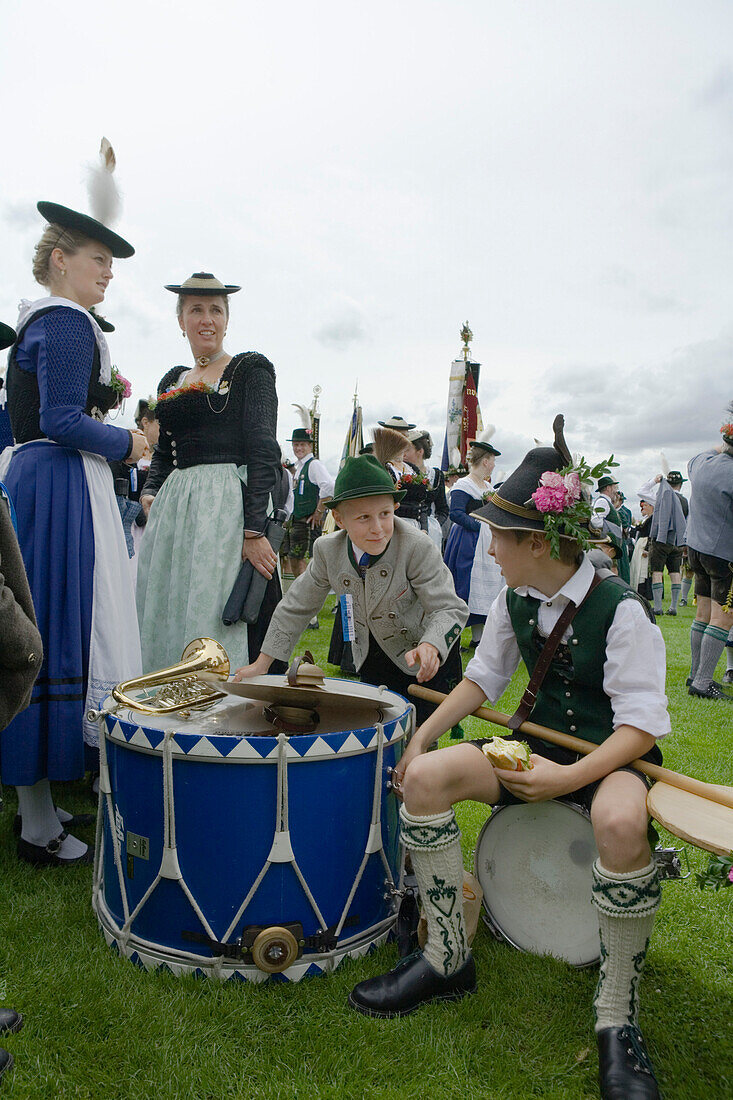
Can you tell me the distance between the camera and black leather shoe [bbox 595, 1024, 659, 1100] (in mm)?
1571

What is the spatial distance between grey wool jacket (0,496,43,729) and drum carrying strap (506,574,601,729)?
4.06 feet

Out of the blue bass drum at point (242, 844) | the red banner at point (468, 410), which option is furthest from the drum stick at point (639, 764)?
the red banner at point (468, 410)

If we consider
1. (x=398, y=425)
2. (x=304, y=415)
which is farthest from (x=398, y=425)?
(x=304, y=415)

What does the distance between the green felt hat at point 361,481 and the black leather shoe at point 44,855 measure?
154 cm

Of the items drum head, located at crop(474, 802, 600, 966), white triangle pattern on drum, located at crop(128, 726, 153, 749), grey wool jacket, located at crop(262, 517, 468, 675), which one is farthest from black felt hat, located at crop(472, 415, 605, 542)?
white triangle pattern on drum, located at crop(128, 726, 153, 749)

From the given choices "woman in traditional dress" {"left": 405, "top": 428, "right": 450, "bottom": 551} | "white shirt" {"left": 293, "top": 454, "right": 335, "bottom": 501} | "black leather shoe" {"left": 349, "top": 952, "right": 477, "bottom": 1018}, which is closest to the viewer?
"black leather shoe" {"left": 349, "top": 952, "right": 477, "bottom": 1018}

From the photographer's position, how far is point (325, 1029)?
5.91 feet

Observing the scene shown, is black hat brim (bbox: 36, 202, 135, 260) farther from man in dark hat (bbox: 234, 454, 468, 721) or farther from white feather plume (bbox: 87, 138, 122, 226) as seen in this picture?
man in dark hat (bbox: 234, 454, 468, 721)

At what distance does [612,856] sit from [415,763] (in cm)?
51

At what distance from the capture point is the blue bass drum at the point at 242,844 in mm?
1900

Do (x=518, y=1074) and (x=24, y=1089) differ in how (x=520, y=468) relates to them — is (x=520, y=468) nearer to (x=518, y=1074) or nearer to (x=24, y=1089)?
(x=518, y=1074)

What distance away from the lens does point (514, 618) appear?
2.18 meters

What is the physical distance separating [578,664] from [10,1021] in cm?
164

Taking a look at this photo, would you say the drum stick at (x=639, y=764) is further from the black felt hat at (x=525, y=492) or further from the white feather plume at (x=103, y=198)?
the white feather plume at (x=103, y=198)
